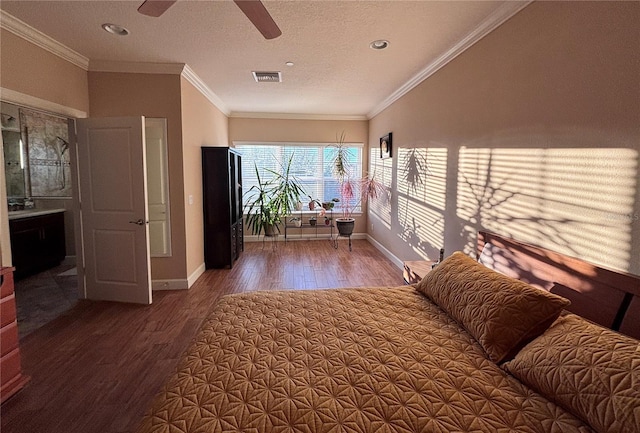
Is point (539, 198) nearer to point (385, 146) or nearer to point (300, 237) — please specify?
point (385, 146)

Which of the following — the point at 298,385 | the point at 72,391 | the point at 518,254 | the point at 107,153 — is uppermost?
the point at 107,153

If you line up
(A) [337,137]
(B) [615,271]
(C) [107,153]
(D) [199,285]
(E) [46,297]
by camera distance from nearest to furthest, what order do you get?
(B) [615,271] → (C) [107,153] → (E) [46,297] → (D) [199,285] → (A) [337,137]

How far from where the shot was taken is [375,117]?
618 cm

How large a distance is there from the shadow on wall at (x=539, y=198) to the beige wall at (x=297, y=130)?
3.05 metres

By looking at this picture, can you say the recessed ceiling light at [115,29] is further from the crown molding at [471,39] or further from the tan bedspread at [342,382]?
the crown molding at [471,39]

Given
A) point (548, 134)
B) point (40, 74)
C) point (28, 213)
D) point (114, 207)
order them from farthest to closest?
point (28, 213), point (114, 207), point (40, 74), point (548, 134)

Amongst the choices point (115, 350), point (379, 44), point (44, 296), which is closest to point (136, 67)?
point (379, 44)

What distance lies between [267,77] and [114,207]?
239cm

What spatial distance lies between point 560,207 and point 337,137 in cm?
517

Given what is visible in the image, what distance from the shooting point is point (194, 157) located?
4.27m

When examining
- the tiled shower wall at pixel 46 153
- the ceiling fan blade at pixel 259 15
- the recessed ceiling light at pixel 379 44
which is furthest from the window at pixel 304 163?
the ceiling fan blade at pixel 259 15

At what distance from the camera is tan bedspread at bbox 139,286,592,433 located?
102cm

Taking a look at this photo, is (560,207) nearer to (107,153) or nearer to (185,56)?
(185,56)

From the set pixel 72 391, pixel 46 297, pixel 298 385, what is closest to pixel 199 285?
pixel 46 297
